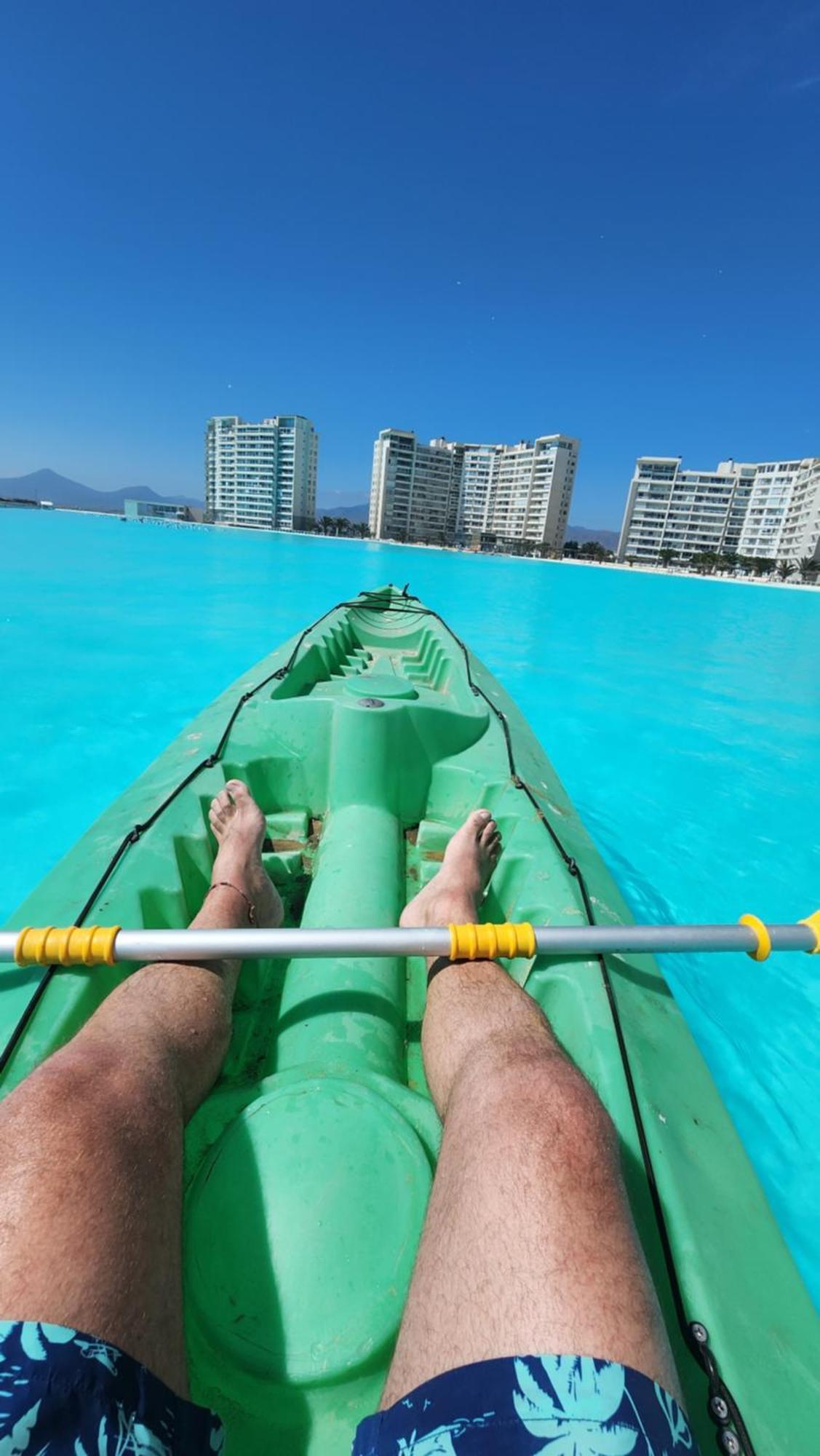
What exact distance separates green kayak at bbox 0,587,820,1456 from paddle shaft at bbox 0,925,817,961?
0.37 ft

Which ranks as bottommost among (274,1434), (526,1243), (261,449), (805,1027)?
(805,1027)

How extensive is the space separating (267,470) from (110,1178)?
102 metres

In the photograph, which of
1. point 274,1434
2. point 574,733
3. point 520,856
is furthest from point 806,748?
point 274,1434

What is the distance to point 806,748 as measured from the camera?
755cm

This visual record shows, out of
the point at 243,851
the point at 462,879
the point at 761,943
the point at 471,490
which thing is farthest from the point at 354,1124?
the point at 471,490

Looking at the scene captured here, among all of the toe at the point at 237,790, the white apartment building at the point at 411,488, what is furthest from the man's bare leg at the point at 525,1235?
the white apartment building at the point at 411,488

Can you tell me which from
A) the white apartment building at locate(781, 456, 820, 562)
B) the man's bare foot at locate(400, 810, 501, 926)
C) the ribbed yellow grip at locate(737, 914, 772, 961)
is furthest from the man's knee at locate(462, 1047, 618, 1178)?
the white apartment building at locate(781, 456, 820, 562)

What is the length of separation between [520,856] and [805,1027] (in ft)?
6.76

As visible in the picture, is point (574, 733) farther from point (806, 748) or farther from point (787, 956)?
point (787, 956)

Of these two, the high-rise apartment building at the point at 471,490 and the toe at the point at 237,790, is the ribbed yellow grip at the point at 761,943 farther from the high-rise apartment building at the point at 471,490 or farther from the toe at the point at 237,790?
the high-rise apartment building at the point at 471,490

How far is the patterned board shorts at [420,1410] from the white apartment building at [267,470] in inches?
3733

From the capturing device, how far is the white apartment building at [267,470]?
90688 millimetres

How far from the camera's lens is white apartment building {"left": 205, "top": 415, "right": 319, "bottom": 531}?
9069cm

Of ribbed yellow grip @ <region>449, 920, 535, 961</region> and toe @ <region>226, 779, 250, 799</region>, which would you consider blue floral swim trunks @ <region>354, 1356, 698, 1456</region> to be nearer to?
ribbed yellow grip @ <region>449, 920, 535, 961</region>
